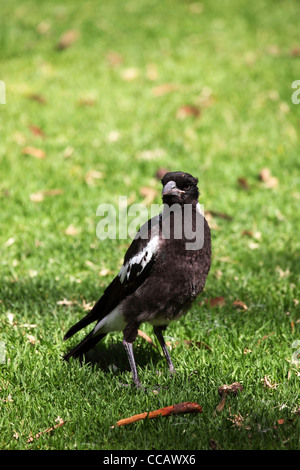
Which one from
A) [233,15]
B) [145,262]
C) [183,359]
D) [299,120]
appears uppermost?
[233,15]

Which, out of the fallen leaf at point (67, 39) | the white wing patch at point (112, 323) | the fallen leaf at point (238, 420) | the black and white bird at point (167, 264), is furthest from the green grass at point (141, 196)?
the black and white bird at point (167, 264)

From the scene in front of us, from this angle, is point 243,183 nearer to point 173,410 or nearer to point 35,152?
point 35,152

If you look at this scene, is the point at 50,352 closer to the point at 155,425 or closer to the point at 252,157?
the point at 155,425

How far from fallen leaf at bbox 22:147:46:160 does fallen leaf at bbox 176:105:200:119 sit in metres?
2.07

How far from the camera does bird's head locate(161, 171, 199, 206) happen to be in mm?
3549

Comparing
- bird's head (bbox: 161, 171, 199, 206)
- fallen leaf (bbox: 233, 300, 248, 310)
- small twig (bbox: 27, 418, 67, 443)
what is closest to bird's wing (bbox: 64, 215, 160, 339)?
bird's head (bbox: 161, 171, 199, 206)

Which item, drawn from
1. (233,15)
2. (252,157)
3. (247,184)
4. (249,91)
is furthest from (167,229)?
(233,15)

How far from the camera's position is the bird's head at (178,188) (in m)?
3.55

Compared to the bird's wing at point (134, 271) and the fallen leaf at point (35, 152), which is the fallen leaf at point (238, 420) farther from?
the fallen leaf at point (35, 152)

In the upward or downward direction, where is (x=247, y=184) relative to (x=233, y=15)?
downward

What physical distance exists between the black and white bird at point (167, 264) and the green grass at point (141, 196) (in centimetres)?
39

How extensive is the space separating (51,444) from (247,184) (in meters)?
4.71

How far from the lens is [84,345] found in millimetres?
3906

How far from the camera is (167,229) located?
360 centimetres
